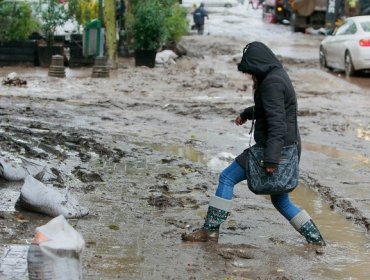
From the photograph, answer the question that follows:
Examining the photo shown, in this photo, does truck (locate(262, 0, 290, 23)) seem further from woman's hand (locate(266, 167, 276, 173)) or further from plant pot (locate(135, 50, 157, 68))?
woman's hand (locate(266, 167, 276, 173))

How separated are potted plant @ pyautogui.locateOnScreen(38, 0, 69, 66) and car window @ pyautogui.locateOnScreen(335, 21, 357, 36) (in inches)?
293

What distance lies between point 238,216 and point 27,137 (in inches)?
155

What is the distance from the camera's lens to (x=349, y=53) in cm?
2283

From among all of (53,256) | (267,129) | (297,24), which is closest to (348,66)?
(267,129)

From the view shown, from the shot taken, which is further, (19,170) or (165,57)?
(165,57)

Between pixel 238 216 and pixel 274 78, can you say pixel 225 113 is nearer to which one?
pixel 238 216

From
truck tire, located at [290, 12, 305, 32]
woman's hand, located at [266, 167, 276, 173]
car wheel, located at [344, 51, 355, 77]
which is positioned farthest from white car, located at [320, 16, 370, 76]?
truck tire, located at [290, 12, 305, 32]

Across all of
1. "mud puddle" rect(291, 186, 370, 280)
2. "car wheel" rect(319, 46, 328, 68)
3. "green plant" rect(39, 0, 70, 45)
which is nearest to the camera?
"mud puddle" rect(291, 186, 370, 280)

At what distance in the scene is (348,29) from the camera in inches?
928

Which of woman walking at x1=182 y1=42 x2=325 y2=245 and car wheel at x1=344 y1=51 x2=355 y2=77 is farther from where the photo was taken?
car wheel at x1=344 y1=51 x2=355 y2=77

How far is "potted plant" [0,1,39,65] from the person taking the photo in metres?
22.5

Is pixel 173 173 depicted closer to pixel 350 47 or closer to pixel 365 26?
pixel 350 47

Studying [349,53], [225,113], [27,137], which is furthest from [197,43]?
[27,137]

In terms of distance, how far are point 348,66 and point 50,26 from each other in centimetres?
786
